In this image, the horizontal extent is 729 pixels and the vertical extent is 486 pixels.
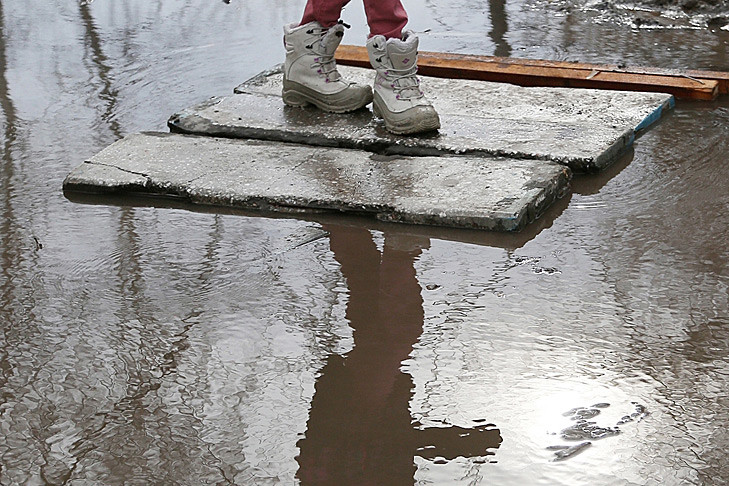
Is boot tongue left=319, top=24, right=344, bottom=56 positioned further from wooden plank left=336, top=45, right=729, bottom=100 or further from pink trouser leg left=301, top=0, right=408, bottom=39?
wooden plank left=336, top=45, right=729, bottom=100

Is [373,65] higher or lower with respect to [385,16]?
lower

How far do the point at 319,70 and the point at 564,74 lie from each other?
101 centimetres

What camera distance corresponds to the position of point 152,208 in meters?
2.77

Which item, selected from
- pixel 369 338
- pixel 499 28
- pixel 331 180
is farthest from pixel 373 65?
pixel 499 28

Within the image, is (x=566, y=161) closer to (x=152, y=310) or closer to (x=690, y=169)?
(x=690, y=169)

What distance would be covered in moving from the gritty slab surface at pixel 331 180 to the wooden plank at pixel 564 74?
1.00 meters

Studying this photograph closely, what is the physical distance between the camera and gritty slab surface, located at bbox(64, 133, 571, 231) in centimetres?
259

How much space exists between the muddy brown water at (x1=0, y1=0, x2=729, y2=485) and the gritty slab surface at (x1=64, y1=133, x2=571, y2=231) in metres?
0.07

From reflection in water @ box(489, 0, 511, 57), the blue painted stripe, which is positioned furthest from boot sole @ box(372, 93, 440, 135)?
reflection in water @ box(489, 0, 511, 57)

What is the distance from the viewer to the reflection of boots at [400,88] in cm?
310

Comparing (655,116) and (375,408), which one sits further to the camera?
(655,116)

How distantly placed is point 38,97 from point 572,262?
2.40 m

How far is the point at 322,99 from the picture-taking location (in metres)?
3.38

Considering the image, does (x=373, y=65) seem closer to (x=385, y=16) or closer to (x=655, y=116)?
(x=385, y=16)
